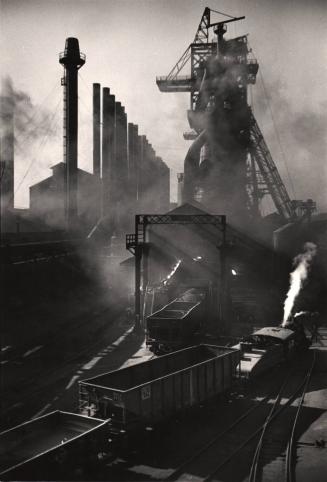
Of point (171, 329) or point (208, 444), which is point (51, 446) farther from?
point (171, 329)

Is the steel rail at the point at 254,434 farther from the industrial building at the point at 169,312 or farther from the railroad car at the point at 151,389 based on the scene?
the railroad car at the point at 151,389

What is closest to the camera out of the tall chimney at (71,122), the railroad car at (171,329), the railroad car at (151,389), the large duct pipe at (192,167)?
the railroad car at (151,389)

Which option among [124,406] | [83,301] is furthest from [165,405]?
[83,301]

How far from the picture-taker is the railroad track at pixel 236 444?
9.34m

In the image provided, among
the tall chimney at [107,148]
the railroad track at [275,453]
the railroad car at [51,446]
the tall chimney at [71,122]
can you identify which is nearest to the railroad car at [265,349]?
the railroad track at [275,453]

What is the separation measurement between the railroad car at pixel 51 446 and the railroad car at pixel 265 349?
263 inches

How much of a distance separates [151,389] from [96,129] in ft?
114

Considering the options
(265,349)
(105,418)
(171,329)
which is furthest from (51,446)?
(171,329)

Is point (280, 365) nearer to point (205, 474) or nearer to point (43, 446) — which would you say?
point (205, 474)

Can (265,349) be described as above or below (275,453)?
above

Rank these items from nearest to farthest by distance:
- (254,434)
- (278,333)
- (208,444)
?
1. (208,444)
2. (254,434)
3. (278,333)

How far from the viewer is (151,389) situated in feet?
35.3

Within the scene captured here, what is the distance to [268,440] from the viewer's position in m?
11.0

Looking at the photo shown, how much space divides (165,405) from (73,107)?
2772cm
